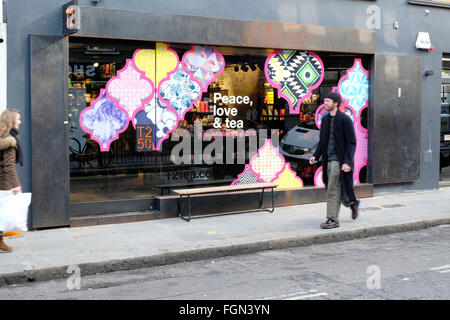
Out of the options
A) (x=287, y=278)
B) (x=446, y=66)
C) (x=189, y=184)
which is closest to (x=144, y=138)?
(x=189, y=184)

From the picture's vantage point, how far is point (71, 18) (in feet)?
26.4

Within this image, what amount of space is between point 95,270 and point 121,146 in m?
3.00

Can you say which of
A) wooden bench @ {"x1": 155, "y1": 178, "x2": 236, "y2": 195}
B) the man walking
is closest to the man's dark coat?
the man walking

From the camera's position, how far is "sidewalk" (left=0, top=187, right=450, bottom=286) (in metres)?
6.85

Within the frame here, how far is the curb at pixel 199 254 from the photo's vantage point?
6504 mm

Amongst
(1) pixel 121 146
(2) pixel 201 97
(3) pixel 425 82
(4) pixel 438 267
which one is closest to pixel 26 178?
(1) pixel 121 146

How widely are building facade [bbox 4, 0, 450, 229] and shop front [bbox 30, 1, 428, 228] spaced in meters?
0.02

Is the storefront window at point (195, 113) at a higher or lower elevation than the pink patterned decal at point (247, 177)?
higher

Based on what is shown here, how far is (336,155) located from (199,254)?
2.60m

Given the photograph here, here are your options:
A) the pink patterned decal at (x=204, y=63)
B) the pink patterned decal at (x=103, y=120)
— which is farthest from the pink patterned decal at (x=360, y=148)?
the pink patterned decal at (x=103, y=120)

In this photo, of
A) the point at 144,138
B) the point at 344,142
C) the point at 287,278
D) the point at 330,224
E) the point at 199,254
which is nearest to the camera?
the point at 287,278

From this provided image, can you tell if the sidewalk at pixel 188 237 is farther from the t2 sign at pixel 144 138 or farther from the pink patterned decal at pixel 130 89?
the pink patterned decal at pixel 130 89

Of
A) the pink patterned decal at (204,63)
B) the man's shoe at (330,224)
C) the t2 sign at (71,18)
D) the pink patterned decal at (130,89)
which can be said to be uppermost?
the t2 sign at (71,18)

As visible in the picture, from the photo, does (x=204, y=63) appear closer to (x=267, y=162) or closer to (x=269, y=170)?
(x=267, y=162)
